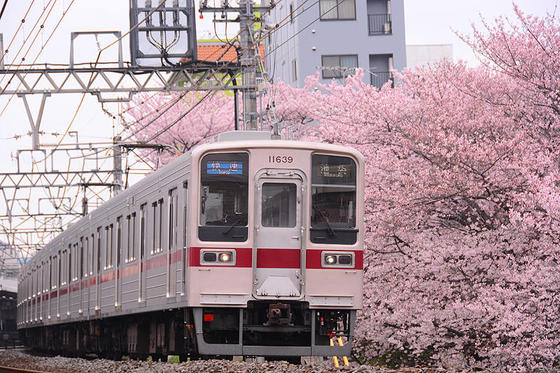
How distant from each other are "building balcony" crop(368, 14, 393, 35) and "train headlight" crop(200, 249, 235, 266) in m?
27.5

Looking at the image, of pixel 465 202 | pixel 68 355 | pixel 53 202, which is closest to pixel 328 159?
pixel 465 202

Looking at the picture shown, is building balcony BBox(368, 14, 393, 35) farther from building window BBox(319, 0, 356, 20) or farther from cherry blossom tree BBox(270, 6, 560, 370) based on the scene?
cherry blossom tree BBox(270, 6, 560, 370)

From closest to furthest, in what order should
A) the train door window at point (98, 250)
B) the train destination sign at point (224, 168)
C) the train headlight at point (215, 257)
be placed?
the train headlight at point (215, 257) → the train destination sign at point (224, 168) → the train door window at point (98, 250)

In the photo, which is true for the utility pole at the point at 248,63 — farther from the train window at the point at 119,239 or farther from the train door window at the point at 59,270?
the train door window at the point at 59,270

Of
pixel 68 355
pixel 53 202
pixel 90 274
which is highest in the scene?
pixel 53 202

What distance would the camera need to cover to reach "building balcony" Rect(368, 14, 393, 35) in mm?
36000

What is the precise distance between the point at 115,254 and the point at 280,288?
16.1 ft

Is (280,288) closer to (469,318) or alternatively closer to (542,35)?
(469,318)

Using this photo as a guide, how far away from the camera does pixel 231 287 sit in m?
9.42

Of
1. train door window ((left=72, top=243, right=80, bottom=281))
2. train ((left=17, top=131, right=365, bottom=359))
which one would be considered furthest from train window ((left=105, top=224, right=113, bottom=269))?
train ((left=17, top=131, right=365, bottom=359))

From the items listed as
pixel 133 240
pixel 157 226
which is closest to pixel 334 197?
pixel 157 226

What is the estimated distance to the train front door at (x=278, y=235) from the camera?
951 cm

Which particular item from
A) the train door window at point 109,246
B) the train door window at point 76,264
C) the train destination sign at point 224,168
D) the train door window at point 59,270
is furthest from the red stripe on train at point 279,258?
the train door window at point 59,270

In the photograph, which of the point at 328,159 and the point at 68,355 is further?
the point at 68,355
